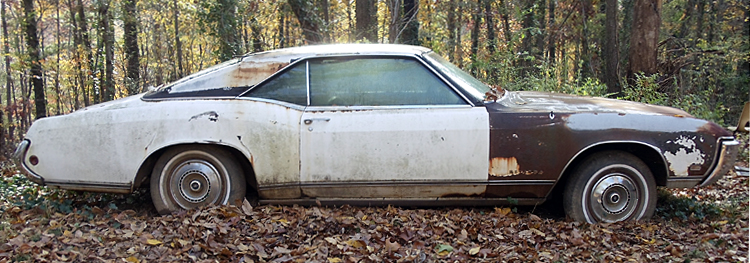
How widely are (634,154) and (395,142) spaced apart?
1.89 meters

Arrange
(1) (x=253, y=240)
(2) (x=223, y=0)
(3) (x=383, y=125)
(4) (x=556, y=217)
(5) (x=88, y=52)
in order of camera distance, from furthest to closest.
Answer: (5) (x=88, y=52)
(2) (x=223, y=0)
(4) (x=556, y=217)
(3) (x=383, y=125)
(1) (x=253, y=240)

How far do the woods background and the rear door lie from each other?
4640 mm

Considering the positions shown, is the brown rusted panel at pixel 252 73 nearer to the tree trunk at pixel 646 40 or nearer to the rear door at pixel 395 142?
the rear door at pixel 395 142

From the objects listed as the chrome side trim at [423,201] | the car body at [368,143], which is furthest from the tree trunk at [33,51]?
the chrome side trim at [423,201]

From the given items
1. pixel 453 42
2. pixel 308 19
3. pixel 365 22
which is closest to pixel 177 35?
pixel 308 19

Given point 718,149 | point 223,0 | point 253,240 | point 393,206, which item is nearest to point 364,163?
point 393,206

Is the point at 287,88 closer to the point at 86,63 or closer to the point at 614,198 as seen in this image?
the point at 614,198

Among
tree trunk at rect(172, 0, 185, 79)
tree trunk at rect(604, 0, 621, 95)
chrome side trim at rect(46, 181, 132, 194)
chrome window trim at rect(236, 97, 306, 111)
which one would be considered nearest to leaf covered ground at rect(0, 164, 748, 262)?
chrome side trim at rect(46, 181, 132, 194)

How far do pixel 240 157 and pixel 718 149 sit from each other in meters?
3.61

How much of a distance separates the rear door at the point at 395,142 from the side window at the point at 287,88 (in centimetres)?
11

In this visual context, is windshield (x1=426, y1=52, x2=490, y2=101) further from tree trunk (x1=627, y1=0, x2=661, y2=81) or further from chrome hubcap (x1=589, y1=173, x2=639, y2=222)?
tree trunk (x1=627, y1=0, x2=661, y2=81)

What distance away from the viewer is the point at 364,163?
13.1ft

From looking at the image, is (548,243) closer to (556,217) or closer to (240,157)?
(556,217)

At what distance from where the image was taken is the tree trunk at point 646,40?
948 centimetres
